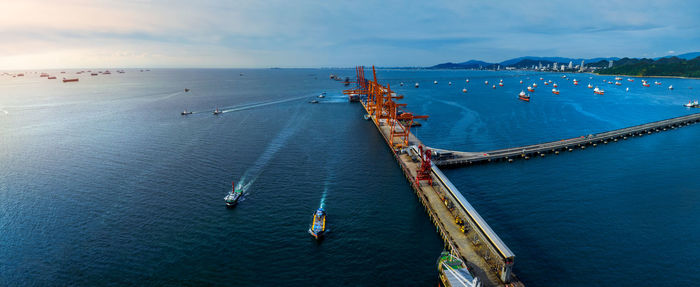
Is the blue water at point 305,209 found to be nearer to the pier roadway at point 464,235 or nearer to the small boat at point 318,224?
the small boat at point 318,224

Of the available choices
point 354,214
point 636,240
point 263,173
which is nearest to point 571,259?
point 636,240

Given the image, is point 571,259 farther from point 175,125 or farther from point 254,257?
point 175,125

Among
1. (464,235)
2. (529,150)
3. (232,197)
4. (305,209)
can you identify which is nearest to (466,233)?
(464,235)

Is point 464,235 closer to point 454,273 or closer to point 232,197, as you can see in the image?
point 454,273

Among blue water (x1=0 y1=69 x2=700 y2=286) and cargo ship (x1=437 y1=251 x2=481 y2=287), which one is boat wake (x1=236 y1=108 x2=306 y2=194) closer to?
blue water (x1=0 y1=69 x2=700 y2=286)

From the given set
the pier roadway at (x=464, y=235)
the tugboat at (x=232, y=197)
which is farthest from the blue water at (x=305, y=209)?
the pier roadway at (x=464, y=235)

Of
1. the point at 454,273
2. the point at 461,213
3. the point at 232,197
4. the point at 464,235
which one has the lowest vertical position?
the point at 454,273

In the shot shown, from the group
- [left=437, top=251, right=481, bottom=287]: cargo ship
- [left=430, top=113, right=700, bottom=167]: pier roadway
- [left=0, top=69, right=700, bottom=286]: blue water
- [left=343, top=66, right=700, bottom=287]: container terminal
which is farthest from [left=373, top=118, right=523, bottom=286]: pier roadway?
[left=430, top=113, right=700, bottom=167]: pier roadway
